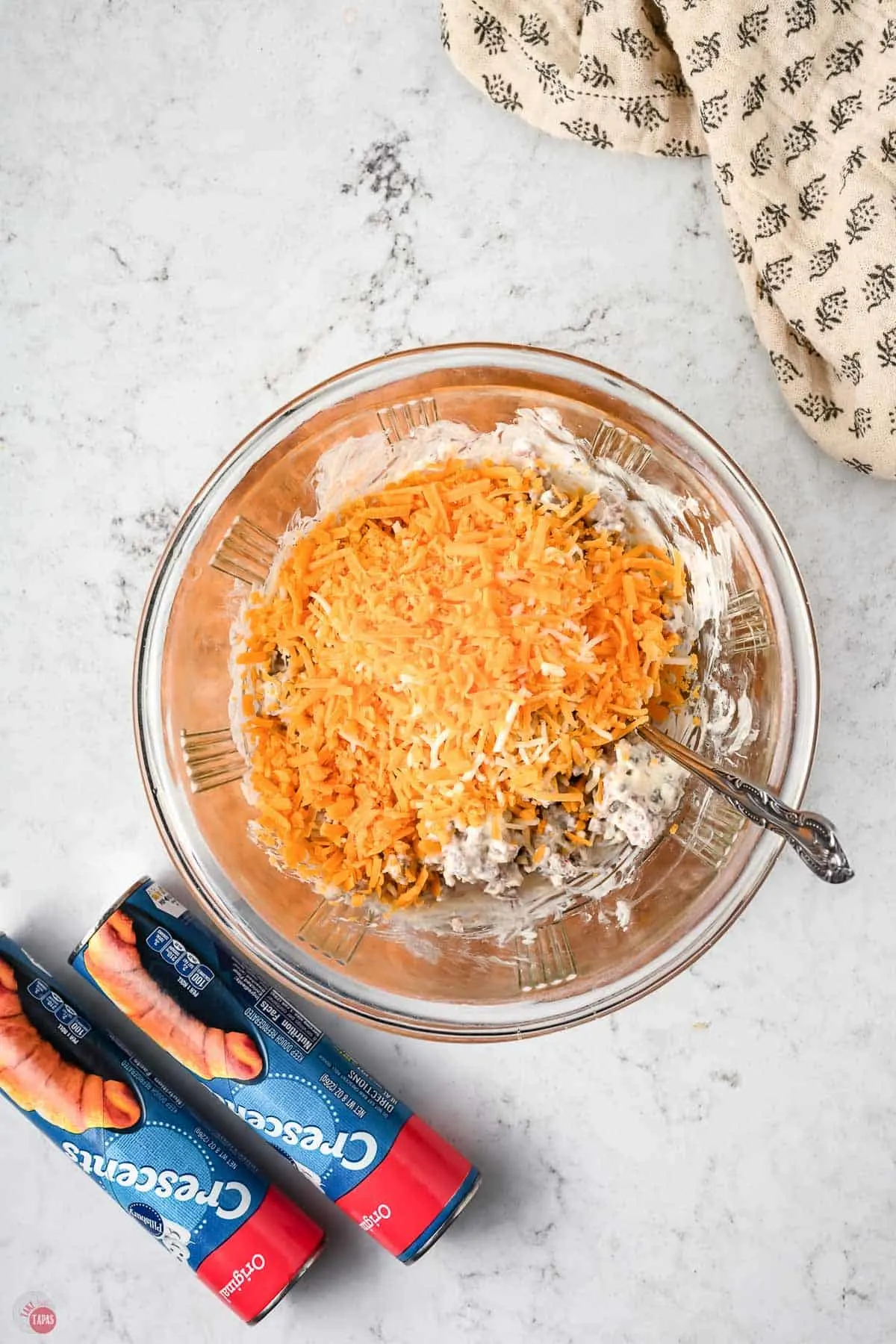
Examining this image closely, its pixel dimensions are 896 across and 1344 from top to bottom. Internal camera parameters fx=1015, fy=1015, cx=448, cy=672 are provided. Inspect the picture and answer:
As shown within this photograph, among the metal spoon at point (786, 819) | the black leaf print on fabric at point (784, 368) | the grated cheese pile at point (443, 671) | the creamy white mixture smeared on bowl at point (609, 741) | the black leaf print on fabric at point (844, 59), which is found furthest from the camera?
the black leaf print on fabric at point (784, 368)

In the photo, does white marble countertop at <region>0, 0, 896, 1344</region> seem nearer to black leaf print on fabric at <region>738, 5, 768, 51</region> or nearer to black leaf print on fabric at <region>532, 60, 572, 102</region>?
black leaf print on fabric at <region>532, 60, 572, 102</region>

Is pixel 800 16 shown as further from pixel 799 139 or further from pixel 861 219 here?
pixel 861 219

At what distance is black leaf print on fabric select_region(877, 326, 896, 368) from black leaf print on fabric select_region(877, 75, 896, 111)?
29 centimetres

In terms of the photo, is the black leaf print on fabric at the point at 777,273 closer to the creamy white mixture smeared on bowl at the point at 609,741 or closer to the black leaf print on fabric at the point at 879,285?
the black leaf print on fabric at the point at 879,285

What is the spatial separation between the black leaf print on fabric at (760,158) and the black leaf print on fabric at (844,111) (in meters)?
0.09

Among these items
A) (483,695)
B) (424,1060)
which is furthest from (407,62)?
(424,1060)

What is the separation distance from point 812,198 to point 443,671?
88 centimetres

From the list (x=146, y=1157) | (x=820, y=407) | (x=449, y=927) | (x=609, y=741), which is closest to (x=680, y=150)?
(x=820, y=407)

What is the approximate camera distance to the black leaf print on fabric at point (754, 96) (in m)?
1.40

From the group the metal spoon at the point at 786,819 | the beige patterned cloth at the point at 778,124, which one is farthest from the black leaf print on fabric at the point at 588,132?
the metal spoon at the point at 786,819

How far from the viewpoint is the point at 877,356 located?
1.42 metres

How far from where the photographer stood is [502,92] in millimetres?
1566

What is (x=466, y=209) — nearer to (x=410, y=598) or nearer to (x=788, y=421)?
(x=788, y=421)

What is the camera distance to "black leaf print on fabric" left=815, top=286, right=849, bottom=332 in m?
1.42
